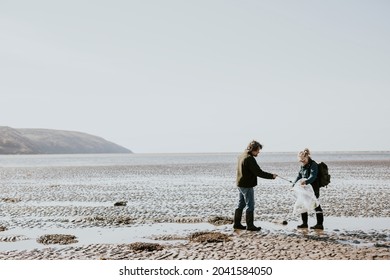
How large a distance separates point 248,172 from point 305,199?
1994mm

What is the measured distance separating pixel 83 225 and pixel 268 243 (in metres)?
7.19

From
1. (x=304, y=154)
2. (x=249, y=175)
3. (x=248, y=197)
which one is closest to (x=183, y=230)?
(x=248, y=197)

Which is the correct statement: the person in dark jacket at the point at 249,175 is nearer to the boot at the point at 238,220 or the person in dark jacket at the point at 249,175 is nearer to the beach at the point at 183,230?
the boot at the point at 238,220

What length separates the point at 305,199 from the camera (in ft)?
43.3

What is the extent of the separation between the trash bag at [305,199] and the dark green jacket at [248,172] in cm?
99

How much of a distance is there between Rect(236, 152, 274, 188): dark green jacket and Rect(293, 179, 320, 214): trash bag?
99 centimetres

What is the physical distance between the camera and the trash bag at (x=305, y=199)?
13062 millimetres

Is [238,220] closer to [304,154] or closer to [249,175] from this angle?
[249,175]

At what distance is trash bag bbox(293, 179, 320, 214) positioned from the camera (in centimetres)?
1306

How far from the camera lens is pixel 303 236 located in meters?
12.2

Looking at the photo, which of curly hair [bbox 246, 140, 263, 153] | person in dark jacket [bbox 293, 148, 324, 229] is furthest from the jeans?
person in dark jacket [bbox 293, 148, 324, 229]

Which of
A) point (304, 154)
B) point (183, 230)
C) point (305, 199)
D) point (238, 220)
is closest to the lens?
point (304, 154)
